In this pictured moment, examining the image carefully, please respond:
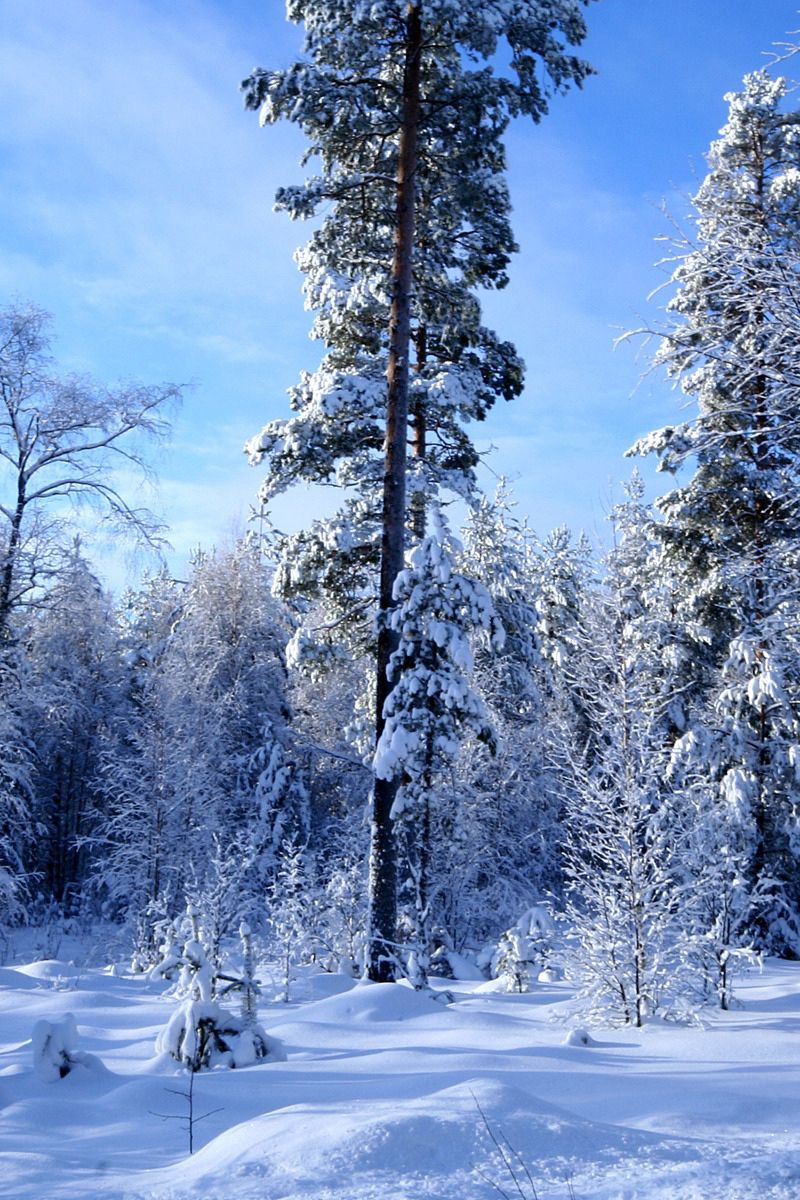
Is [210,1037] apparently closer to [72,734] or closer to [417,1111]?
[417,1111]

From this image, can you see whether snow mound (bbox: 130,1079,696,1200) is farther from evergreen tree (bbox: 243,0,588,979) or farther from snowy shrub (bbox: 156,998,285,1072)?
evergreen tree (bbox: 243,0,588,979)

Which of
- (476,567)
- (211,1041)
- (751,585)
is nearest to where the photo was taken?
(211,1041)

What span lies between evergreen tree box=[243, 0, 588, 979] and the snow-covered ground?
341cm

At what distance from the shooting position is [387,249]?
41.3 feet

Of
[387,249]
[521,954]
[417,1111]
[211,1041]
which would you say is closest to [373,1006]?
[211,1041]

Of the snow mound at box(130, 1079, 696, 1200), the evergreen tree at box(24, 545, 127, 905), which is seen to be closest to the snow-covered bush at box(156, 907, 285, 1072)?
the snow mound at box(130, 1079, 696, 1200)

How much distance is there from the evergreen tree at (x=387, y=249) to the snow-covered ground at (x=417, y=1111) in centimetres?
341

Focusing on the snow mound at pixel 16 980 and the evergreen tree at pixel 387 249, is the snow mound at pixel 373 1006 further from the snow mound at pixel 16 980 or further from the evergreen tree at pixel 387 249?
the snow mound at pixel 16 980

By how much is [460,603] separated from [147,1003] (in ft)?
19.4

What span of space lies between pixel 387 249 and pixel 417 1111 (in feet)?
35.7

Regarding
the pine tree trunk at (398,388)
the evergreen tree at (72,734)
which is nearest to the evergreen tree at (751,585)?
the pine tree trunk at (398,388)

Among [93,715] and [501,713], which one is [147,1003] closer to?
[501,713]

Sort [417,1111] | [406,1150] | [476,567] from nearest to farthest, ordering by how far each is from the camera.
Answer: [406,1150] → [417,1111] → [476,567]

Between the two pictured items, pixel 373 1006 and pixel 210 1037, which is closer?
pixel 210 1037
